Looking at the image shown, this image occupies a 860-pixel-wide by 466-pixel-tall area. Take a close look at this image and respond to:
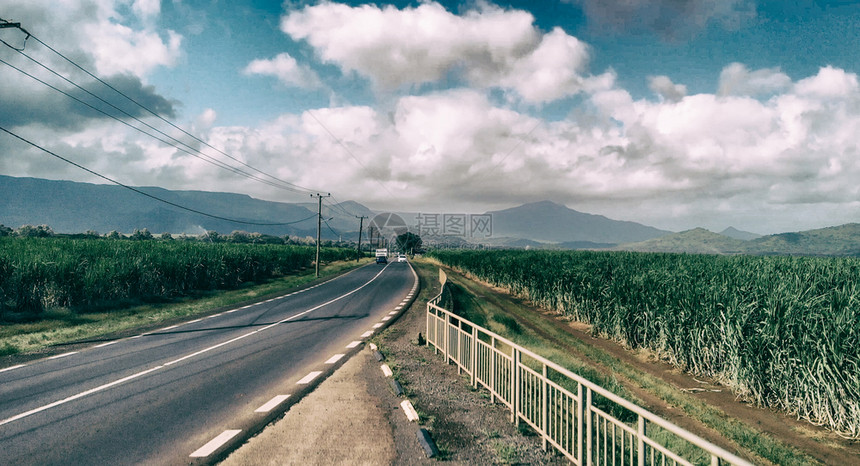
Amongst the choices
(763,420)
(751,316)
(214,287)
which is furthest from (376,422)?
(214,287)

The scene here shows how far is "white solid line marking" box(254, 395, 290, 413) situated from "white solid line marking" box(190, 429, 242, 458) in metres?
0.81

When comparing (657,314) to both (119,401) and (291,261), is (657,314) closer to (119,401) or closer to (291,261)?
(119,401)

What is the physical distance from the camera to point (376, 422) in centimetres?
629

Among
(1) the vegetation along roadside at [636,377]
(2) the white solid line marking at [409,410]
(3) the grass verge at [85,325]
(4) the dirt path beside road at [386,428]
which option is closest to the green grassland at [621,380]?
(1) the vegetation along roadside at [636,377]

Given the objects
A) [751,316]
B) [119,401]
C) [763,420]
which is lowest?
[763,420]

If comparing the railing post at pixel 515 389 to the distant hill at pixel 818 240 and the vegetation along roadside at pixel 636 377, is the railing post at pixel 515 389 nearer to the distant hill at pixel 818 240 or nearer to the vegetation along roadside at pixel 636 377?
the vegetation along roadside at pixel 636 377

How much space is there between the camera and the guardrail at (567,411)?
13.3 ft

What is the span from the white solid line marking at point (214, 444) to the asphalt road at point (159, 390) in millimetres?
15

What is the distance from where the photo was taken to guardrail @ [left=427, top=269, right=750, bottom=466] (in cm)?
405

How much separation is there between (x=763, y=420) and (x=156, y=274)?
25.2m

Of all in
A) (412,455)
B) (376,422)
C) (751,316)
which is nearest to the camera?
(412,455)

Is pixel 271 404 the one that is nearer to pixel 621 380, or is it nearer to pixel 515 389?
pixel 515 389

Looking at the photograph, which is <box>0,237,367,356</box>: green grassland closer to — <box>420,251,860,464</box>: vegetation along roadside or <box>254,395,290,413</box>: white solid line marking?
<box>254,395,290,413</box>: white solid line marking

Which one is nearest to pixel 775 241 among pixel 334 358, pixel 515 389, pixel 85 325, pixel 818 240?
pixel 818 240
